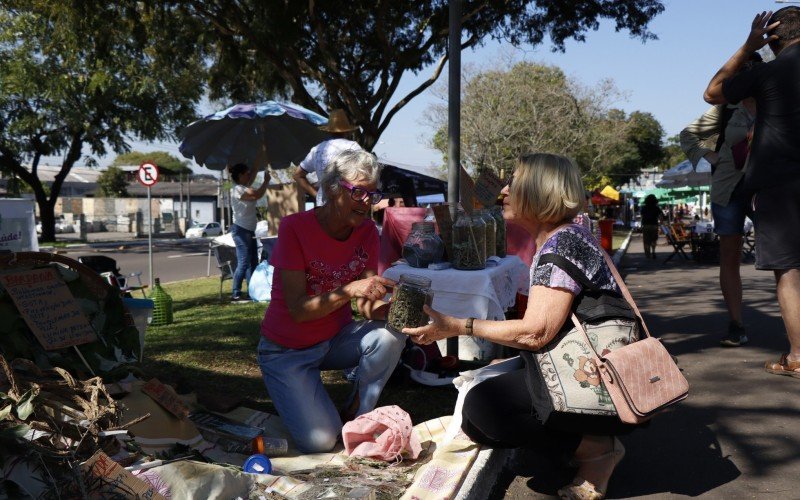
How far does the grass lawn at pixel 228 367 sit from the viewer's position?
15.1 feet

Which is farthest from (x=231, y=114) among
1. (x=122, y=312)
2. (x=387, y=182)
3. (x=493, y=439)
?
(x=493, y=439)

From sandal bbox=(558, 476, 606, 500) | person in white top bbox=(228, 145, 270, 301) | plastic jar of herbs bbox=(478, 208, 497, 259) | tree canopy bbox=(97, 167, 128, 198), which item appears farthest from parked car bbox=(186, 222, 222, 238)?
sandal bbox=(558, 476, 606, 500)

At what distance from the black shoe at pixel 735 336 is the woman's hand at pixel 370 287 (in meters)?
3.78

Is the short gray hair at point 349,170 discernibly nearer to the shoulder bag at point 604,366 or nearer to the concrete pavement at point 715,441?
the shoulder bag at point 604,366

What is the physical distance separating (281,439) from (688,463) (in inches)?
79.4

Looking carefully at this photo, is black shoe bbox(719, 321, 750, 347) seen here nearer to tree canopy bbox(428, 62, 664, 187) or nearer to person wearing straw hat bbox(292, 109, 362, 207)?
person wearing straw hat bbox(292, 109, 362, 207)

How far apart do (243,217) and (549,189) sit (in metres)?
6.95

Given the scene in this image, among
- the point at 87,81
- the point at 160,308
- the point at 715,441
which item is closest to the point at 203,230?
the point at 87,81

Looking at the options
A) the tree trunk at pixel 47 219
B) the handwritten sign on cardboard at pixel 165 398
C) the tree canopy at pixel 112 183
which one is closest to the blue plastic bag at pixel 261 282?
the handwritten sign on cardboard at pixel 165 398

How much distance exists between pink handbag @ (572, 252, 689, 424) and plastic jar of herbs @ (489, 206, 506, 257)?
192 cm

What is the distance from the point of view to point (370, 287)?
3.46 m

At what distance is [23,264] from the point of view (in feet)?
12.3

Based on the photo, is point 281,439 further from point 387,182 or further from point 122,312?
point 387,182

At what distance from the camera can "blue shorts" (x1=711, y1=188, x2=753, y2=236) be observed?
18.6 ft
